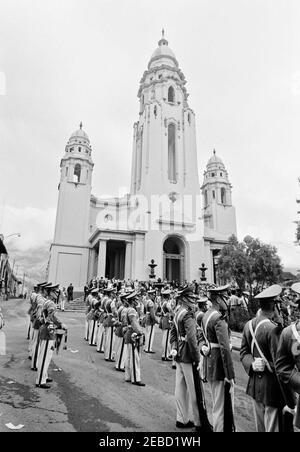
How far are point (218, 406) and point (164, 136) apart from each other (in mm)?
35399

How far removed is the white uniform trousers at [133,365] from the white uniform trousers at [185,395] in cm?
196

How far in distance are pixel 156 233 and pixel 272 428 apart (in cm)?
2801

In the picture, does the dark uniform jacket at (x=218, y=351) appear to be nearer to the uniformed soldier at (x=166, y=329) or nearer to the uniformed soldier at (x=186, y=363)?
the uniformed soldier at (x=186, y=363)

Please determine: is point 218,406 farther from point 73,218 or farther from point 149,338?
point 73,218

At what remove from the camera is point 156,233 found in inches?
1217

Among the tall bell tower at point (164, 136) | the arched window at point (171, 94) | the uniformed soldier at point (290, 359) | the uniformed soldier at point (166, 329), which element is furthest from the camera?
the arched window at point (171, 94)

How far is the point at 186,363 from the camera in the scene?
4.27 metres

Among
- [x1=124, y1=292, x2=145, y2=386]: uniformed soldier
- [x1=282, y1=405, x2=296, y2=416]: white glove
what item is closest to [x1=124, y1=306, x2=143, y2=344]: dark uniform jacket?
[x1=124, y1=292, x2=145, y2=386]: uniformed soldier

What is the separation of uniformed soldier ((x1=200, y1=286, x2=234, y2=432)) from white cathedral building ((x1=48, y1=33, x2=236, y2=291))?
24231mm

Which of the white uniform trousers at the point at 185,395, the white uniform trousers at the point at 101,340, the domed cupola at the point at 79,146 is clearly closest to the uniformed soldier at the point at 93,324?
the white uniform trousers at the point at 101,340

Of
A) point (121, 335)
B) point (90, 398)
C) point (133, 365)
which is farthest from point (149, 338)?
point (90, 398)

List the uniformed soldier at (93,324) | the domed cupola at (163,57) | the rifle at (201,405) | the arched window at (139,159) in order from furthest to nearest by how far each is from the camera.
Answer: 1. the domed cupola at (163,57)
2. the arched window at (139,159)
3. the uniformed soldier at (93,324)
4. the rifle at (201,405)

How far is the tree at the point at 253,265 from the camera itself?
25.2 meters

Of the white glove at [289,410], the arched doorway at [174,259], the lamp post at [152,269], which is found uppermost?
the arched doorway at [174,259]
